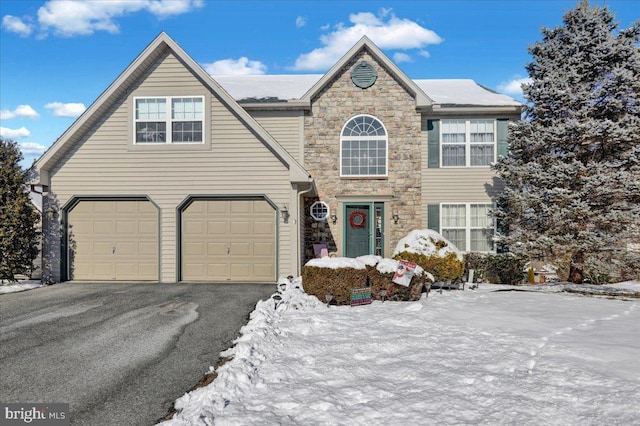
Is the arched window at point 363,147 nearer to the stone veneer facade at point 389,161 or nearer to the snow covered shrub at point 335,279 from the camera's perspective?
the stone veneer facade at point 389,161

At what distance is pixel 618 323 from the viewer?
27.4 feet

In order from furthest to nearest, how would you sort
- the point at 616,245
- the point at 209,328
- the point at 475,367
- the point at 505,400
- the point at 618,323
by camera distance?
the point at 616,245
the point at 618,323
the point at 209,328
the point at 475,367
the point at 505,400

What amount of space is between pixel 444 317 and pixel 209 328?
473cm

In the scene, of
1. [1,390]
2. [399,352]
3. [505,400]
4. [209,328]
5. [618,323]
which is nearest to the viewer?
[505,400]

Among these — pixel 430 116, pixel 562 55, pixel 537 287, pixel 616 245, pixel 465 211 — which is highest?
pixel 562 55

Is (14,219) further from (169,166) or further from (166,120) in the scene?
(166,120)

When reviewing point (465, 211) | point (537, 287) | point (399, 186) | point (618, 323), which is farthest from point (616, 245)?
point (399, 186)

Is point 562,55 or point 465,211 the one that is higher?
point 562,55

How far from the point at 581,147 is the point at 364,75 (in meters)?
7.81

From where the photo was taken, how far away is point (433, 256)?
459 inches

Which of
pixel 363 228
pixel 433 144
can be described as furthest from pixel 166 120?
pixel 433 144

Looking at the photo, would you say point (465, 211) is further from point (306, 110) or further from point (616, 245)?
point (306, 110)

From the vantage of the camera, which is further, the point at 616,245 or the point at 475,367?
the point at 616,245

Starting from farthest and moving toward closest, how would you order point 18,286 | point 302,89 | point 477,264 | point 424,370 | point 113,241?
1. point 302,89
2. point 477,264
3. point 113,241
4. point 18,286
5. point 424,370
